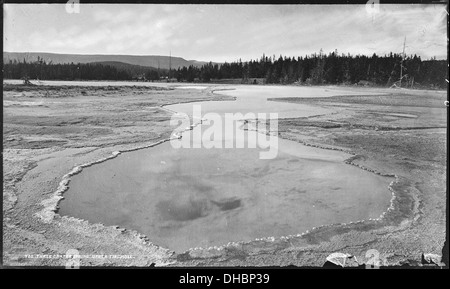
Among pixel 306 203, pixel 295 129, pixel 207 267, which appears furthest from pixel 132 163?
pixel 295 129

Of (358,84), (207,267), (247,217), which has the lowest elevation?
(207,267)

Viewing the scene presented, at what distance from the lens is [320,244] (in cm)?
251

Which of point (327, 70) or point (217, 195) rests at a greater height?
point (327, 70)

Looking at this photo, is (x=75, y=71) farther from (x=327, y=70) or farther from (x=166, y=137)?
(x=327, y=70)

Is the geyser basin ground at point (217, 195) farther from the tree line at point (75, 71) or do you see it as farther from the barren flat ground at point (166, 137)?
the tree line at point (75, 71)

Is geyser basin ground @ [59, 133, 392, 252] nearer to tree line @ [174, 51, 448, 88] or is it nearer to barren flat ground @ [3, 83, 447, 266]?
barren flat ground @ [3, 83, 447, 266]

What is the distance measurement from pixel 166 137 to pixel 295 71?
2.87m

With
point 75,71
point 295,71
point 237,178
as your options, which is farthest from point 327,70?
point 75,71

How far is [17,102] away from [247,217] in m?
3.39

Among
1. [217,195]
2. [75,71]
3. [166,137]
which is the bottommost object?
[217,195]

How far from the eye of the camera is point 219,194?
3270 mm

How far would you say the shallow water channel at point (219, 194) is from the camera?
2705 millimetres

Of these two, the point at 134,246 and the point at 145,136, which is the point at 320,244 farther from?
the point at 145,136

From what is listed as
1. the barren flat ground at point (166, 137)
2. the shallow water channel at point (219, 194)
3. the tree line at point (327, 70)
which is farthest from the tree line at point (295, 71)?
the shallow water channel at point (219, 194)
